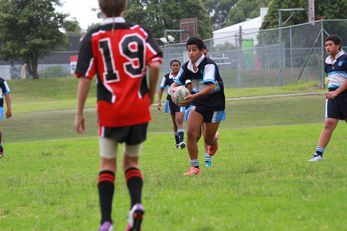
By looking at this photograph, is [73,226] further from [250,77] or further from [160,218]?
[250,77]

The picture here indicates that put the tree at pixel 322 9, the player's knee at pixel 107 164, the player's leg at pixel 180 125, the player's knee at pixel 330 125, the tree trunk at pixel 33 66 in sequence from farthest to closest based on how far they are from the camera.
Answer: the tree trunk at pixel 33 66 → the tree at pixel 322 9 → the player's leg at pixel 180 125 → the player's knee at pixel 330 125 → the player's knee at pixel 107 164

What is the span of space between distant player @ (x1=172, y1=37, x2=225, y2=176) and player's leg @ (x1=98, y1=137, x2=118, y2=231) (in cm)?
371

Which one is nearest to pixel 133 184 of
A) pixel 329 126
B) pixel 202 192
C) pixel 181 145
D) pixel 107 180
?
pixel 107 180

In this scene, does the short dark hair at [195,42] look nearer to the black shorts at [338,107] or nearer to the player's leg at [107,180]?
the black shorts at [338,107]

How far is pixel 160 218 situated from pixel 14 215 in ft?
5.79

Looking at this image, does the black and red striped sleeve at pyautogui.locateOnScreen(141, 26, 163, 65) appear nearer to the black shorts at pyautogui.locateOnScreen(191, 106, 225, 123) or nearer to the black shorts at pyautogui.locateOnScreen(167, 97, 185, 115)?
the black shorts at pyautogui.locateOnScreen(191, 106, 225, 123)

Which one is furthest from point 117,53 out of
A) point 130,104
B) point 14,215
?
point 14,215

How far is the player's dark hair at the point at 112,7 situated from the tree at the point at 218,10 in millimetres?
141201

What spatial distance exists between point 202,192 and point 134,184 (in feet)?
7.38

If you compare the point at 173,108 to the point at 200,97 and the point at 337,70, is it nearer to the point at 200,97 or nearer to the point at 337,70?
the point at 337,70

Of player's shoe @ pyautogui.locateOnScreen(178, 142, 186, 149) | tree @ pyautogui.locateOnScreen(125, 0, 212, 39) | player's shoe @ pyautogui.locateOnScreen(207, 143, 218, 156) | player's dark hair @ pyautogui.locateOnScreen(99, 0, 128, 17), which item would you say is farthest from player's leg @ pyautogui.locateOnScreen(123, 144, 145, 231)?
tree @ pyautogui.locateOnScreen(125, 0, 212, 39)

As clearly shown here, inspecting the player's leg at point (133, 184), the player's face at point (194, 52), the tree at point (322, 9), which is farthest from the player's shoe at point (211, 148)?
the tree at point (322, 9)

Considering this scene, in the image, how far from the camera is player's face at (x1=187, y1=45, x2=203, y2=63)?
9305 millimetres

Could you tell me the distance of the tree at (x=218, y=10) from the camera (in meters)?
145
